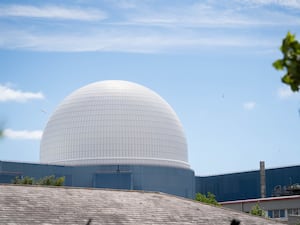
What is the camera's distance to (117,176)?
98.6m

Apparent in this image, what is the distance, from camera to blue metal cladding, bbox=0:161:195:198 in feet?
318

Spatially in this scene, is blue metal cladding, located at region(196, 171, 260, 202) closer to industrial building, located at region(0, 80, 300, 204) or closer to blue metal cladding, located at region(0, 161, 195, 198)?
industrial building, located at region(0, 80, 300, 204)

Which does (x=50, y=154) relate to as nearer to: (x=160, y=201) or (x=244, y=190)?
(x=244, y=190)

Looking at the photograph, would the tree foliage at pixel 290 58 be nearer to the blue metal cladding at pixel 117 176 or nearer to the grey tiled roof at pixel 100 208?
the grey tiled roof at pixel 100 208

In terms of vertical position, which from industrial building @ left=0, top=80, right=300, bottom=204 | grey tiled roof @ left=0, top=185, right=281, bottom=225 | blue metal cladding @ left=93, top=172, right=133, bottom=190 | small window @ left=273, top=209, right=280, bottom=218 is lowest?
grey tiled roof @ left=0, top=185, right=281, bottom=225

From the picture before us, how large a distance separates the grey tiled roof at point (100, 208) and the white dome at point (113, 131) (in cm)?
6607

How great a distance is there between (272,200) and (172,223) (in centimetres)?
4233

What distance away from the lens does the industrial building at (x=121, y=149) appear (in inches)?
3878

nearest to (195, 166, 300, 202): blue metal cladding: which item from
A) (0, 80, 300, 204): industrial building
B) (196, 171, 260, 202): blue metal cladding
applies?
(196, 171, 260, 202): blue metal cladding

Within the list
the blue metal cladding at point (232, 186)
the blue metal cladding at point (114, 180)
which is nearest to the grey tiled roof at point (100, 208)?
the blue metal cladding at point (114, 180)

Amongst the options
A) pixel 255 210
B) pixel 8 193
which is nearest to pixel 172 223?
pixel 8 193

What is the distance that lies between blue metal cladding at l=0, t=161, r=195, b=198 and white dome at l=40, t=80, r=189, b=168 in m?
1.70

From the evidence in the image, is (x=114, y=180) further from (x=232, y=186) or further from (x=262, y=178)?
(x=262, y=178)

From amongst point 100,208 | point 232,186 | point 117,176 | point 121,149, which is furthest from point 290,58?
point 232,186
